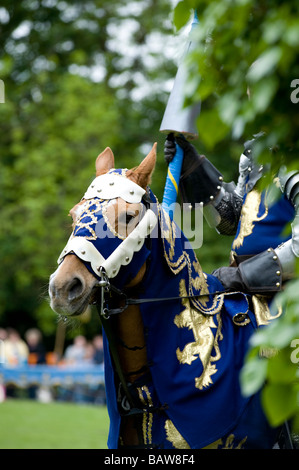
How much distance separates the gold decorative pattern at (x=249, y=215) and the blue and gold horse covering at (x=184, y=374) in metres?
0.63

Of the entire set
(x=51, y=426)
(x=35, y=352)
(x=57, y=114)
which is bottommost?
(x=51, y=426)

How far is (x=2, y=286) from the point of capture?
23.1 meters

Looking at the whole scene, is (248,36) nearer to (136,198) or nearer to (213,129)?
(213,129)

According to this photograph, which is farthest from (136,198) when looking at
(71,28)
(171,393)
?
(71,28)

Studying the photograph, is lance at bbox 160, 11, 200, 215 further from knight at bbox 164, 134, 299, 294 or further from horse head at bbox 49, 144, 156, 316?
horse head at bbox 49, 144, 156, 316

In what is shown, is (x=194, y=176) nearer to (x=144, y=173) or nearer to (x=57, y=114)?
(x=144, y=173)

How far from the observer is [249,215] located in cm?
426

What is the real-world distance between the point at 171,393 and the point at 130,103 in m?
21.7

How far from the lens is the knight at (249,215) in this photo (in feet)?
12.9

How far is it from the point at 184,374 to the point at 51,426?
8.71 metres

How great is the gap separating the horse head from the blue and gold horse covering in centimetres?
13

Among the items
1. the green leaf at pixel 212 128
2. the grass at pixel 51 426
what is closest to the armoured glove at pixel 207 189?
the green leaf at pixel 212 128

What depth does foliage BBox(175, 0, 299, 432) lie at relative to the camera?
5.61 feet

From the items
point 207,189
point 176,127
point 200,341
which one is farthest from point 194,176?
point 200,341
